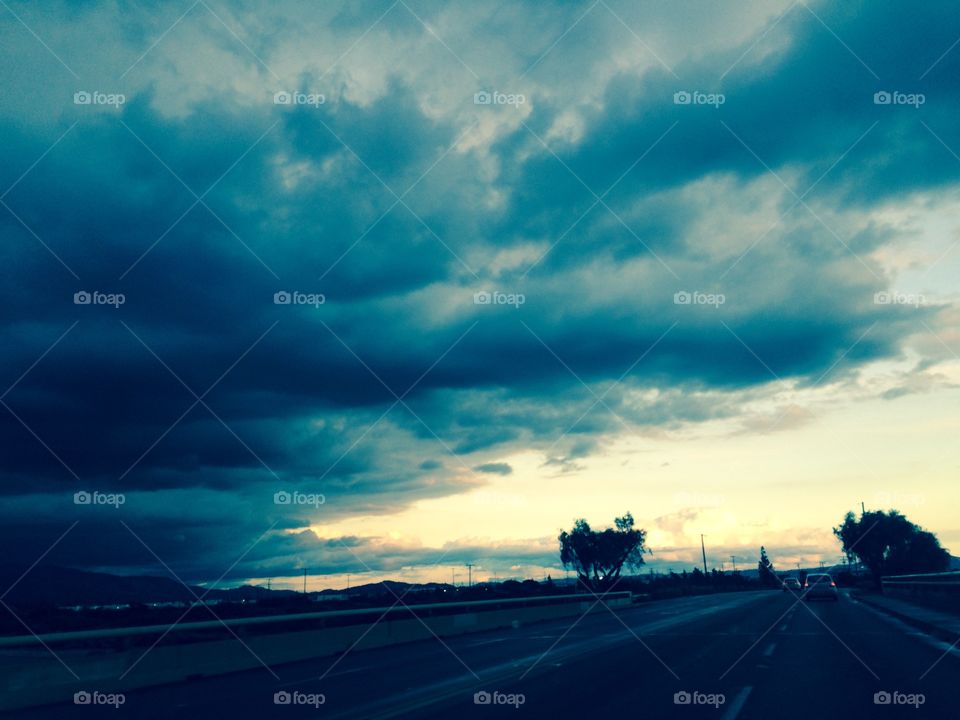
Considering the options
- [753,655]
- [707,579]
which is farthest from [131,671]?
[707,579]

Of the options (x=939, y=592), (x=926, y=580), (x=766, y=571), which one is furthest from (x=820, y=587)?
(x=766, y=571)

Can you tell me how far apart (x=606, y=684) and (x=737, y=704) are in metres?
2.67

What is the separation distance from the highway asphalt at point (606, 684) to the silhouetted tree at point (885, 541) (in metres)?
101

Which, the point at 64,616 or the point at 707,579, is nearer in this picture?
the point at 64,616

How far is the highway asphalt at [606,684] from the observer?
32.3 ft

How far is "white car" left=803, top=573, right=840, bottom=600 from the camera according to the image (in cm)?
4844

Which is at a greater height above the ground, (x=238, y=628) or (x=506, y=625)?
(x=238, y=628)

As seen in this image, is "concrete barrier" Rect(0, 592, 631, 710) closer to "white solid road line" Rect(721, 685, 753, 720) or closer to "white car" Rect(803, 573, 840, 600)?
"white solid road line" Rect(721, 685, 753, 720)

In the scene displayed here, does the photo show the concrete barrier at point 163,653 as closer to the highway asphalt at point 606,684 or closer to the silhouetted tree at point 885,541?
the highway asphalt at point 606,684

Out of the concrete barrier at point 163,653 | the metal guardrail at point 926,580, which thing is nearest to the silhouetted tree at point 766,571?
the metal guardrail at point 926,580

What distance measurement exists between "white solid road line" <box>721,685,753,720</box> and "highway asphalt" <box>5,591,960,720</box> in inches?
0.5

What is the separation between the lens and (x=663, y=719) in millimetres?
9039

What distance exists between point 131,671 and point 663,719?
389 inches

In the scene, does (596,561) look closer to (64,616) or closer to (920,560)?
(920,560)
